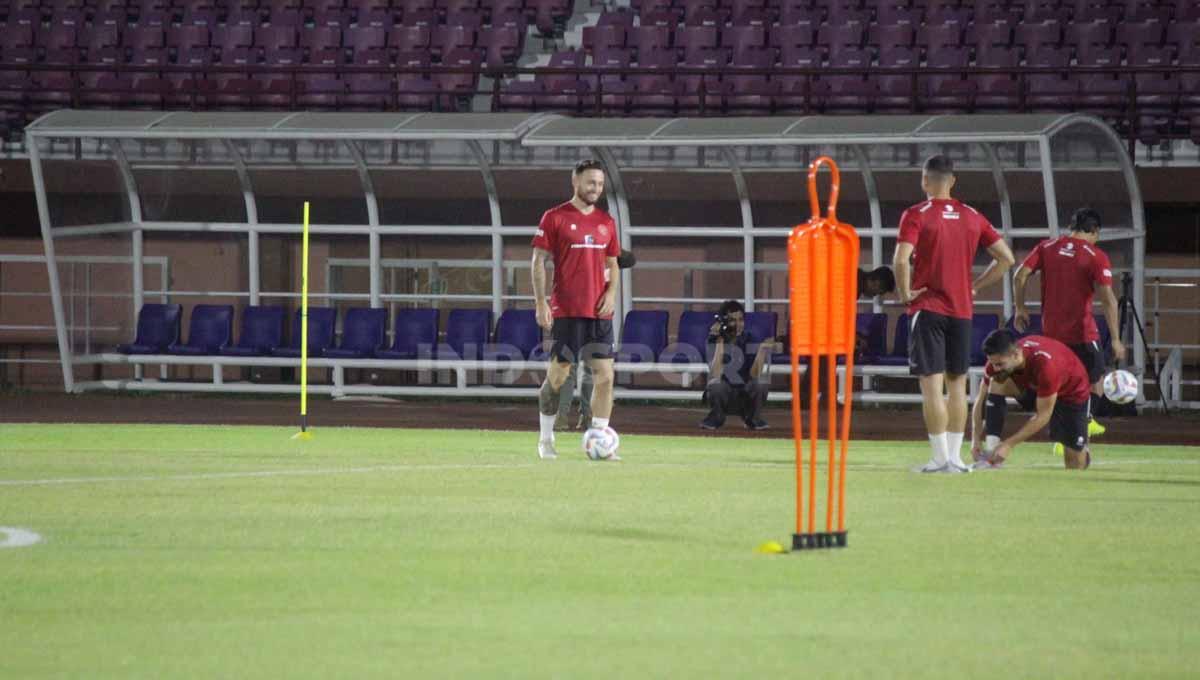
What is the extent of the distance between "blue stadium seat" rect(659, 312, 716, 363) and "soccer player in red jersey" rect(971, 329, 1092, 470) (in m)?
10.3

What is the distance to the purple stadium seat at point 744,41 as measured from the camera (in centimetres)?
3102

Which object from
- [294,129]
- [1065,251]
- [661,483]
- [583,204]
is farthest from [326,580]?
[294,129]

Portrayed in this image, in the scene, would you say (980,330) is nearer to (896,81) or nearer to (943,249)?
(896,81)

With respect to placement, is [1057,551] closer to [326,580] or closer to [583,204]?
[326,580]

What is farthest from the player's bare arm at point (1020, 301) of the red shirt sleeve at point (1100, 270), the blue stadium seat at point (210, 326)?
the blue stadium seat at point (210, 326)

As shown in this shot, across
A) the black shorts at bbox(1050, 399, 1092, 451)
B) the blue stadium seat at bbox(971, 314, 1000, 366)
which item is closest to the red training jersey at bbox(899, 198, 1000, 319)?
the black shorts at bbox(1050, 399, 1092, 451)

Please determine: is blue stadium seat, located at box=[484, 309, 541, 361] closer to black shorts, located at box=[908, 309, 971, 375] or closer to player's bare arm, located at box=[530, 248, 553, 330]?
player's bare arm, located at box=[530, 248, 553, 330]

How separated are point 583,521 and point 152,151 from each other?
672 inches

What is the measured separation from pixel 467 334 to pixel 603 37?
8.62 m

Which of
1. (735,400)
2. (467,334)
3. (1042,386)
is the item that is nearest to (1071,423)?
(1042,386)

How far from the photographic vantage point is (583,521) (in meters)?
9.51

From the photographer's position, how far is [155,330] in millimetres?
25609

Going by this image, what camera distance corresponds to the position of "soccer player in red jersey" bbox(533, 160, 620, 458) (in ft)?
46.4

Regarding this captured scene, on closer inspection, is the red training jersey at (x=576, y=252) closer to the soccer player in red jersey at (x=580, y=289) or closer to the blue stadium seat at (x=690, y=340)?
the soccer player in red jersey at (x=580, y=289)
